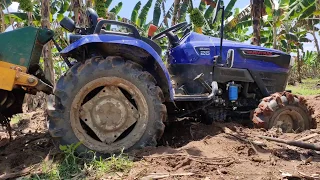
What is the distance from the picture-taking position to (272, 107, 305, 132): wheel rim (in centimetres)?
554

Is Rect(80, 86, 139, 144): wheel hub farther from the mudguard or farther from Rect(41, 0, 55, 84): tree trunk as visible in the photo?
Rect(41, 0, 55, 84): tree trunk

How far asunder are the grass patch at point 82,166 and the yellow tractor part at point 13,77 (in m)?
0.87

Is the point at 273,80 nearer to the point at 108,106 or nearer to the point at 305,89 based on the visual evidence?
the point at 108,106

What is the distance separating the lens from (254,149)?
425 cm

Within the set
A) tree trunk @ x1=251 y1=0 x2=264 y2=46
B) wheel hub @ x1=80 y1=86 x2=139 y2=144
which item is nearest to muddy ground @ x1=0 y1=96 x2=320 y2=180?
wheel hub @ x1=80 y1=86 x2=139 y2=144

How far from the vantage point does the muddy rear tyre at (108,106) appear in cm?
398

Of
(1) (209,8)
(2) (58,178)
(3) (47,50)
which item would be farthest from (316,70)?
(2) (58,178)

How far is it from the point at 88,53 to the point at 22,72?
2.59 ft

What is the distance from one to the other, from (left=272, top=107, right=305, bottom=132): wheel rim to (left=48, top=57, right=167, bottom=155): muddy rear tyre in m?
2.20

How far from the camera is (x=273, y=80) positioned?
20.9ft

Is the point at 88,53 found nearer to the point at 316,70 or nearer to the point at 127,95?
the point at 127,95

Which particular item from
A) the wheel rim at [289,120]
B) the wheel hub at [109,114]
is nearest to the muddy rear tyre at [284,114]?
the wheel rim at [289,120]

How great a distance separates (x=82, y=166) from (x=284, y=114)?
3.31 meters

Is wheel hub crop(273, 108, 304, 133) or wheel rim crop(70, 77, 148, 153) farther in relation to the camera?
wheel hub crop(273, 108, 304, 133)
